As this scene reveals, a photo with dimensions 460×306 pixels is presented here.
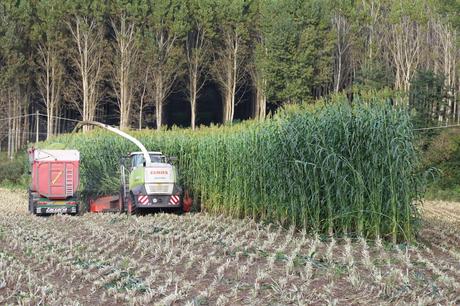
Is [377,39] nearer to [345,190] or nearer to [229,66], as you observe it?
[229,66]

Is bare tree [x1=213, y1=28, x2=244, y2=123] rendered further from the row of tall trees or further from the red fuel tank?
the red fuel tank

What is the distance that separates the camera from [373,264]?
771cm

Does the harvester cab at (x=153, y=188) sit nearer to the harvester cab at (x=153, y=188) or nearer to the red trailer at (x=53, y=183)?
the harvester cab at (x=153, y=188)

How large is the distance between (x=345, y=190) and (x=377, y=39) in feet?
95.1

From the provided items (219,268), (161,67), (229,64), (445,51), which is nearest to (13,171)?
(161,67)

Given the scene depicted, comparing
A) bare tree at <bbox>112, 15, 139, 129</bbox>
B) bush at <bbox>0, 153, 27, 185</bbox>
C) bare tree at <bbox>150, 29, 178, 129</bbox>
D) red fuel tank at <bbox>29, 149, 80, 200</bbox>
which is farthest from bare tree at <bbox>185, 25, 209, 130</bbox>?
red fuel tank at <bbox>29, 149, 80, 200</bbox>

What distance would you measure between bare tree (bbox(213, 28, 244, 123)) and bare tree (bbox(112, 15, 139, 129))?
4814 mm

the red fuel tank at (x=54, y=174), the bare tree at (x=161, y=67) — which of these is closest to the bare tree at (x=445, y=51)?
the bare tree at (x=161, y=67)

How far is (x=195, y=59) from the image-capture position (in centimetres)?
3612

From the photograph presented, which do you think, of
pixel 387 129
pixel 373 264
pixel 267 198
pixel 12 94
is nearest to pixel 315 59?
pixel 12 94

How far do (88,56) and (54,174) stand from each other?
1821 centimetres

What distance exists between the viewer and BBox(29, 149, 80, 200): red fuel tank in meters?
17.6

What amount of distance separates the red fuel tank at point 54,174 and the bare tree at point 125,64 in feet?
53.4

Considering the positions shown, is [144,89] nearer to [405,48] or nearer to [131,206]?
[405,48]
